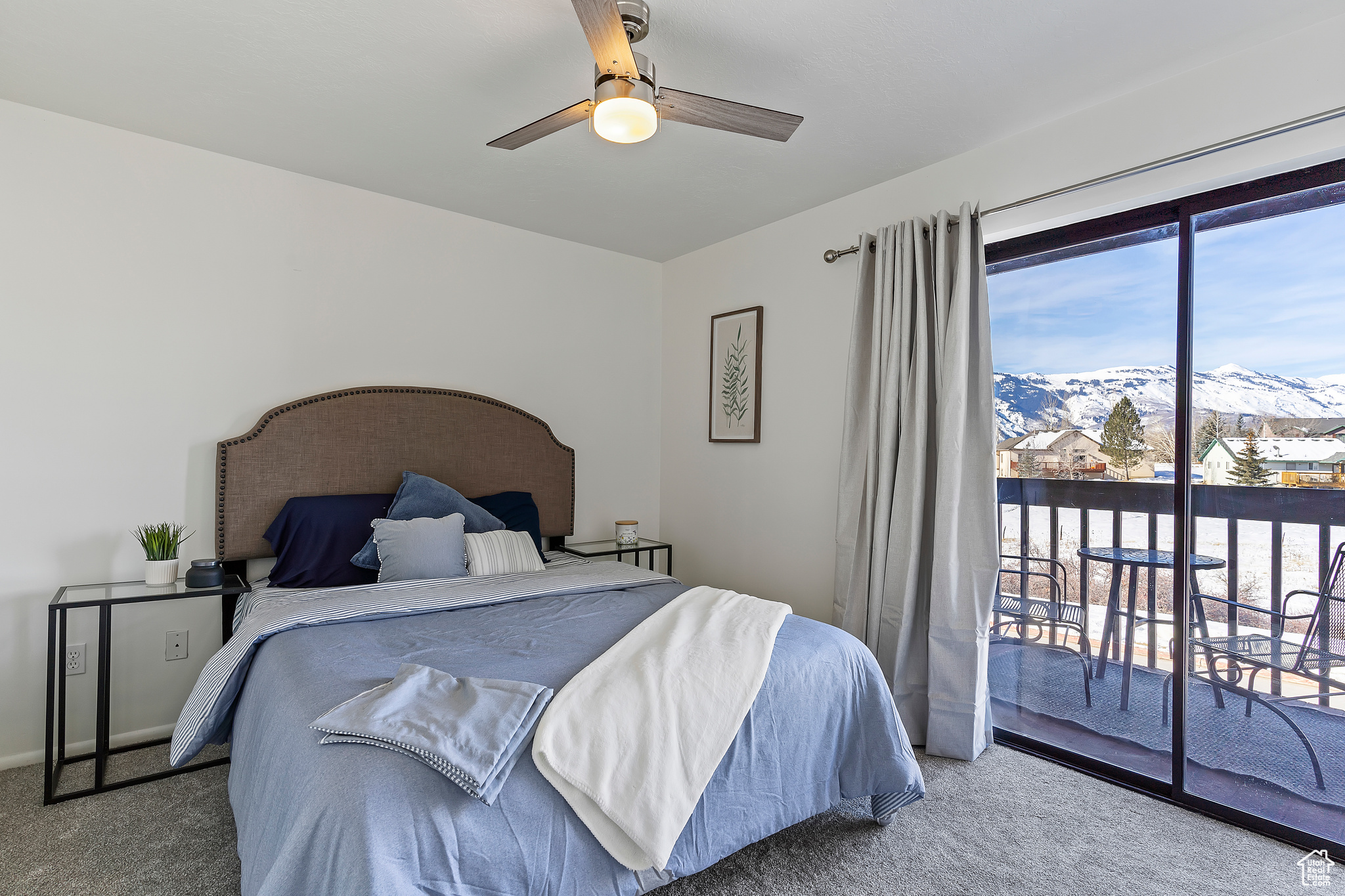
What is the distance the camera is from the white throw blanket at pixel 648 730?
58.7 inches

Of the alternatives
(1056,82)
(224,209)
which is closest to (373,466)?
(224,209)

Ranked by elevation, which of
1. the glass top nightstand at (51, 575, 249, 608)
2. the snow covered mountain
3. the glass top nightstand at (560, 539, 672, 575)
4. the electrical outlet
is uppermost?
the snow covered mountain

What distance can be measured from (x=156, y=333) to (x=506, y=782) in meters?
2.60

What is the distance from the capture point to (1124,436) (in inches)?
102

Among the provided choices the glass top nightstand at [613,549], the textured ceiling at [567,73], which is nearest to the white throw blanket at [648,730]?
the glass top nightstand at [613,549]

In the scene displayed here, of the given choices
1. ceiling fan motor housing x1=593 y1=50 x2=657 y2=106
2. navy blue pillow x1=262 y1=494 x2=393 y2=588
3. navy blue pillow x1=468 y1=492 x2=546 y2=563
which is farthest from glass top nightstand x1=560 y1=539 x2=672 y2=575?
ceiling fan motor housing x1=593 y1=50 x2=657 y2=106

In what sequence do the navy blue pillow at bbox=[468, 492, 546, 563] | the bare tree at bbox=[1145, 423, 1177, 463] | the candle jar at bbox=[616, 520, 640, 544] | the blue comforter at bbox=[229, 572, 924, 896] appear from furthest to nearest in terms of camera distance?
the candle jar at bbox=[616, 520, 640, 544]
the navy blue pillow at bbox=[468, 492, 546, 563]
the bare tree at bbox=[1145, 423, 1177, 463]
the blue comforter at bbox=[229, 572, 924, 896]

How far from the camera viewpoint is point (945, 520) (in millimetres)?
2725

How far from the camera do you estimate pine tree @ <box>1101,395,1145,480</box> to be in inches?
100

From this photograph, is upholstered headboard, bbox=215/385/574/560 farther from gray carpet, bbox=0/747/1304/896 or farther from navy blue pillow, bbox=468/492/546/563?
gray carpet, bbox=0/747/1304/896

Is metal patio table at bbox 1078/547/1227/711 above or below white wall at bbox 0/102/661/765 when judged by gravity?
below

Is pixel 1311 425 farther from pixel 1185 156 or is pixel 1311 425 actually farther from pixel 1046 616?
pixel 1046 616

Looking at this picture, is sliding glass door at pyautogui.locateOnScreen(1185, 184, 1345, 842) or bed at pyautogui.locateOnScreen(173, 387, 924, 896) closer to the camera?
bed at pyautogui.locateOnScreen(173, 387, 924, 896)

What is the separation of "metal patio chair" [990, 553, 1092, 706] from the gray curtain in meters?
0.23
